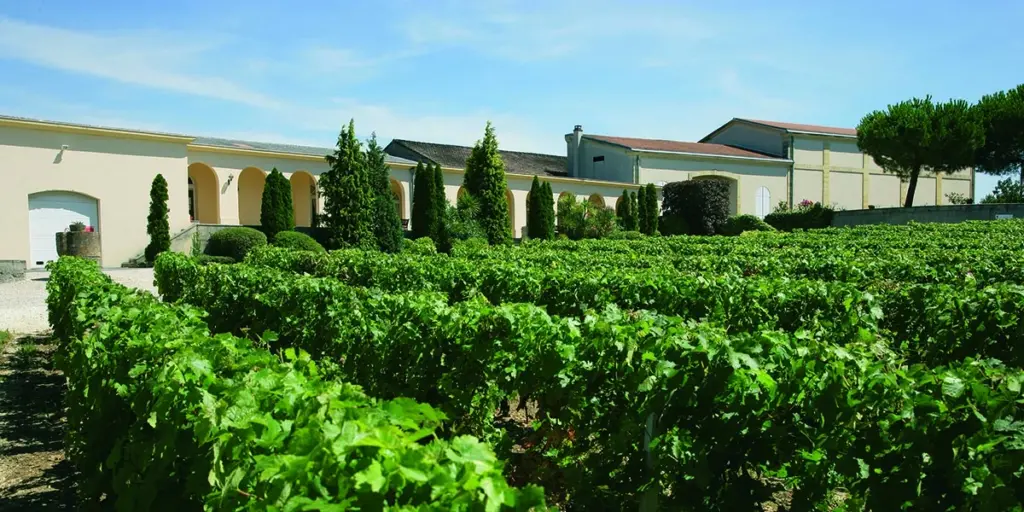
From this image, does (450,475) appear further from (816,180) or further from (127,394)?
(816,180)

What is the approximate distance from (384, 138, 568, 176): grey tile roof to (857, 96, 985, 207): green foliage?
1791cm

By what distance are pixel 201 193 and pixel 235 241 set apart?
349 inches

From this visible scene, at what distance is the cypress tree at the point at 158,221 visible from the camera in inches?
926

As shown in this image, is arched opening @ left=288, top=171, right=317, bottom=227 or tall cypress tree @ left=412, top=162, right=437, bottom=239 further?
arched opening @ left=288, top=171, right=317, bottom=227

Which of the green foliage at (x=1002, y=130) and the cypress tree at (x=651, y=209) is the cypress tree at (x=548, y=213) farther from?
the green foliage at (x=1002, y=130)

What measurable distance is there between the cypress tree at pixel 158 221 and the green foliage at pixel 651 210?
72.5 ft

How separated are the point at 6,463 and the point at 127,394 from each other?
2.61 m

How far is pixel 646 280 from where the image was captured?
7258 mm

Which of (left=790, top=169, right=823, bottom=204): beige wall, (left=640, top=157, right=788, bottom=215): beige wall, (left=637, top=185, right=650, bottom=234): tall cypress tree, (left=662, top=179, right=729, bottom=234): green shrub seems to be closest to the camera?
(left=637, top=185, right=650, bottom=234): tall cypress tree

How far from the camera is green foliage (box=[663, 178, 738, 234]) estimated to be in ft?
123

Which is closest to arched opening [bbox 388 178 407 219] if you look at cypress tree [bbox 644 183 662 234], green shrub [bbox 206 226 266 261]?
green shrub [bbox 206 226 266 261]

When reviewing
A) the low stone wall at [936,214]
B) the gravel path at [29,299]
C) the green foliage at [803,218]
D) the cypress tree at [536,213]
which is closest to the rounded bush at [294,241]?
the gravel path at [29,299]

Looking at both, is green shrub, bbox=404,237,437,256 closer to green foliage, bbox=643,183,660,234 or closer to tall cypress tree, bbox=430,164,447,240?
tall cypress tree, bbox=430,164,447,240

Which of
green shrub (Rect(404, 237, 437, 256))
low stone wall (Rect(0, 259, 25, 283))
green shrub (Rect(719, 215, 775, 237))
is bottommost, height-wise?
low stone wall (Rect(0, 259, 25, 283))
